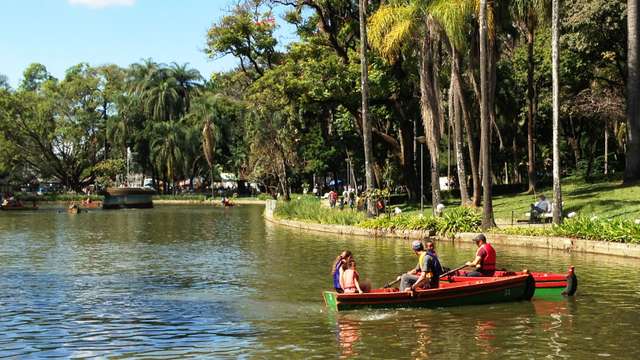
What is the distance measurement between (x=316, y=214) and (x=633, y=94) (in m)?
18.0

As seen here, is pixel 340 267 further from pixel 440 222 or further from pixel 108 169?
pixel 108 169

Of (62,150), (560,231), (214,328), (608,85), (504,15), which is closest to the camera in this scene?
(214,328)

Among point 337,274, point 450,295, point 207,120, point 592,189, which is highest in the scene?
point 207,120

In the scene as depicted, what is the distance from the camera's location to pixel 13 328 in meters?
16.2

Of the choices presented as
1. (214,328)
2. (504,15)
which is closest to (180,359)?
(214,328)

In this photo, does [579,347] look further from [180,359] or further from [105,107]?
[105,107]

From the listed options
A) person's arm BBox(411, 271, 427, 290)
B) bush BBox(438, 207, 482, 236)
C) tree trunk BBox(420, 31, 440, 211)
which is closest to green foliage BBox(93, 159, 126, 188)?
tree trunk BBox(420, 31, 440, 211)

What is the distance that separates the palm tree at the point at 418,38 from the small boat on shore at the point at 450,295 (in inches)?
816

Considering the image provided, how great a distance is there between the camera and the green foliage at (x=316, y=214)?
40.9 meters

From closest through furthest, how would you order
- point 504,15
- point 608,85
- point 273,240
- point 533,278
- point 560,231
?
1. point 533,278
2. point 560,231
3. point 273,240
4. point 504,15
5. point 608,85

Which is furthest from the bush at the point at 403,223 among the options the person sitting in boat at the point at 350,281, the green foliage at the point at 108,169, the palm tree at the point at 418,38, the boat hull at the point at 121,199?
the green foliage at the point at 108,169

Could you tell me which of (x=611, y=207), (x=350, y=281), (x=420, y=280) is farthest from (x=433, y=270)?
(x=611, y=207)

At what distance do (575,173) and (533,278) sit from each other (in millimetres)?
39506

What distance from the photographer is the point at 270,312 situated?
18.0 m
